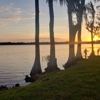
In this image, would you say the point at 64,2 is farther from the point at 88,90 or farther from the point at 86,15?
the point at 88,90

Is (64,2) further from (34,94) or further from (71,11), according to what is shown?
(34,94)

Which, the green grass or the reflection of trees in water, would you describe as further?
the reflection of trees in water

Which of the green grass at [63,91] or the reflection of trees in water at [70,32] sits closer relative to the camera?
the green grass at [63,91]

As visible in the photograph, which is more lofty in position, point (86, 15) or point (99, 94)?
point (86, 15)

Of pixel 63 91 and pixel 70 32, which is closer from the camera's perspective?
pixel 63 91

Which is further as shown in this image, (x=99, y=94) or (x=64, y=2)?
(x=64, y=2)

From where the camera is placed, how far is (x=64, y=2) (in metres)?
Answer: 26.5

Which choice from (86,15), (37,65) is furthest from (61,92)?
(86,15)

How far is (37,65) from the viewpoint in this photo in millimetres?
23344

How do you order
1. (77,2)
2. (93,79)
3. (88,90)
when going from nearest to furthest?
(88,90), (93,79), (77,2)

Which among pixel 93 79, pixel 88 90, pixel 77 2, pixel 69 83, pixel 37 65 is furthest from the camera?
pixel 77 2

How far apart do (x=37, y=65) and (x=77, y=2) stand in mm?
10426

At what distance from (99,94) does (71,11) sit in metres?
20.0

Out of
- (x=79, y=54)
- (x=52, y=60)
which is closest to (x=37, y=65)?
(x=52, y=60)
